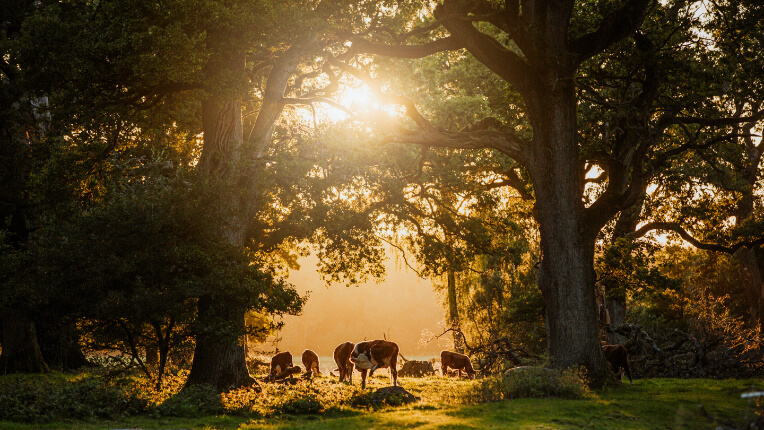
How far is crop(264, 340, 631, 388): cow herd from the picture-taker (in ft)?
59.6

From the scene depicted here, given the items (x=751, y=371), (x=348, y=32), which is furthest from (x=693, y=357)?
(x=348, y=32)

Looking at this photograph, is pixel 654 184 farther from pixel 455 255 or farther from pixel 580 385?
pixel 580 385

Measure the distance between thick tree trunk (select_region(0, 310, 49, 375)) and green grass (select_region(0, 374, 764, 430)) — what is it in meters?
11.9

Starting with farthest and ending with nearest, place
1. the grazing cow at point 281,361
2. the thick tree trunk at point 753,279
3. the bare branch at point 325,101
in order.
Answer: the thick tree trunk at point 753,279, the grazing cow at point 281,361, the bare branch at point 325,101

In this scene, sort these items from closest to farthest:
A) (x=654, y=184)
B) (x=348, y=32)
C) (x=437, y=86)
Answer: (x=348, y=32) → (x=437, y=86) → (x=654, y=184)

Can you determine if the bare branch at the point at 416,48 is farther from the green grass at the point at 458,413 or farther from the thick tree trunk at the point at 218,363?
the green grass at the point at 458,413

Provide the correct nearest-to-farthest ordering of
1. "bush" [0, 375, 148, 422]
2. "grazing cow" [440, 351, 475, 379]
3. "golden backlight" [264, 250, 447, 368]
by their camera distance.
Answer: "bush" [0, 375, 148, 422] < "grazing cow" [440, 351, 475, 379] < "golden backlight" [264, 250, 447, 368]

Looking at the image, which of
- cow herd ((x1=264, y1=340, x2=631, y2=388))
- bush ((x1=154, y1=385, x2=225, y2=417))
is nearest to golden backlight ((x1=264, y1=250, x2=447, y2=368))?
cow herd ((x1=264, y1=340, x2=631, y2=388))

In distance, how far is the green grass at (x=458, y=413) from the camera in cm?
1081

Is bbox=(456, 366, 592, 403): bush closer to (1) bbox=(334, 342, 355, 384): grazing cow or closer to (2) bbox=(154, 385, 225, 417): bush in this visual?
(2) bbox=(154, 385, 225, 417): bush

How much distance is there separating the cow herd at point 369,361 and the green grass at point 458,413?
1988 mm

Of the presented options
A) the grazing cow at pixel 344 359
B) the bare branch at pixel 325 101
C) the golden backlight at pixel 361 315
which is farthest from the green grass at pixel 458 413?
the golden backlight at pixel 361 315

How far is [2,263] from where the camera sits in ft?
54.0

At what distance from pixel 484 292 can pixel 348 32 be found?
28617 mm
